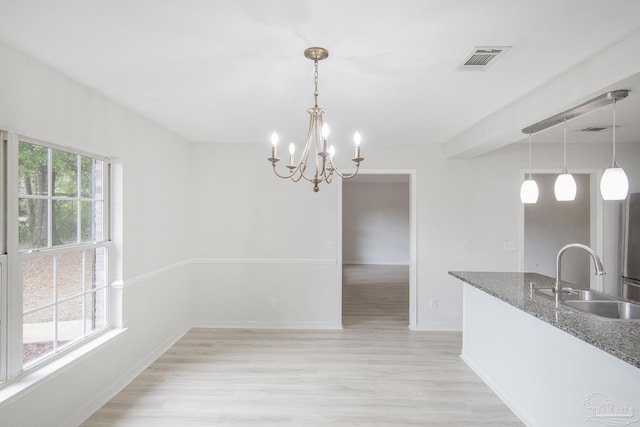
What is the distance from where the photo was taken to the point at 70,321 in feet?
8.02

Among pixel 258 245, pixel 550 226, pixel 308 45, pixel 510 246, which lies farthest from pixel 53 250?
pixel 550 226

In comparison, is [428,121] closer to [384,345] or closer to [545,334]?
[545,334]

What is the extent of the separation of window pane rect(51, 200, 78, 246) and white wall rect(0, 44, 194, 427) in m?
0.40

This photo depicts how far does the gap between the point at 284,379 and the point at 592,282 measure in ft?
13.6

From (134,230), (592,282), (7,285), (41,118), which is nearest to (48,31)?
(41,118)

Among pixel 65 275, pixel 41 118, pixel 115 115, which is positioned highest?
pixel 115 115

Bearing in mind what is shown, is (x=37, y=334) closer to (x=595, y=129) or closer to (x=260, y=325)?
(x=260, y=325)

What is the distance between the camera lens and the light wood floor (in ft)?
8.01

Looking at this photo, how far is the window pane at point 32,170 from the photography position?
2.01m

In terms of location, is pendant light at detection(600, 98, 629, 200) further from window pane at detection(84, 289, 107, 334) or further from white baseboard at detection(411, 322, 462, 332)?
window pane at detection(84, 289, 107, 334)

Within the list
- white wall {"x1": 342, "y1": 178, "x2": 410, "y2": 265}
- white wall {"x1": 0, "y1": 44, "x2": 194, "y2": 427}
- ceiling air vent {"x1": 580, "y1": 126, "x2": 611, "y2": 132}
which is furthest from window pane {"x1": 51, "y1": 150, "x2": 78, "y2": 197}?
white wall {"x1": 342, "y1": 178, "x2": 410, "y2": 265}

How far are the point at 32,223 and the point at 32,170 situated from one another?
0.33m

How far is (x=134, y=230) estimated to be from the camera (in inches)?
120

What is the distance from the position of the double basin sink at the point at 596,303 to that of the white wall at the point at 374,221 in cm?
696
